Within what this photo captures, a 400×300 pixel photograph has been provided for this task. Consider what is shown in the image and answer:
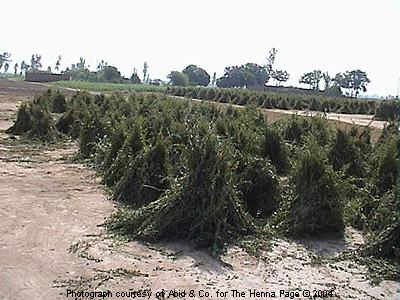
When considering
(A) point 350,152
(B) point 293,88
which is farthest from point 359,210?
(B) point 293,88

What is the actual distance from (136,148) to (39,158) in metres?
3.79

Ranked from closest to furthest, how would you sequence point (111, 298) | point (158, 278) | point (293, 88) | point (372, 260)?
point (111, 298) < point (158, 278) < point (372, 260) < point (293, 88)

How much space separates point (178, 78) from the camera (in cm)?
8800

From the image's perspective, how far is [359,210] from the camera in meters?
7.77

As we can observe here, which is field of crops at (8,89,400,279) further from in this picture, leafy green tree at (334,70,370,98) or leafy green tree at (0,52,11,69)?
leafy green tree at (0,52,11,69)

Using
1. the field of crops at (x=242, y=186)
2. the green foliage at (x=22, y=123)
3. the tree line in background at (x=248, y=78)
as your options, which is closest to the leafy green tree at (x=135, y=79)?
the tree line in background at (x=248, y=78)

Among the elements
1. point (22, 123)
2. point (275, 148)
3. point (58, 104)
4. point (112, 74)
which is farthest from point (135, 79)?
point (275, 148)

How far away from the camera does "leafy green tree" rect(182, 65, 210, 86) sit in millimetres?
95394

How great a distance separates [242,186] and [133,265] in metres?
2.84

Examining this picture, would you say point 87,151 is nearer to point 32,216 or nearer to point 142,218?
point 32,216

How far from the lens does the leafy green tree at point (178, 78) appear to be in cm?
8738

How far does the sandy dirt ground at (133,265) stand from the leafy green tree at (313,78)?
234 ft

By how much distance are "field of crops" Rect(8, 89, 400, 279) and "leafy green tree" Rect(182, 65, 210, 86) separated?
84.0 meters

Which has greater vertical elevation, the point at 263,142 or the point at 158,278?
the point at 263,142
